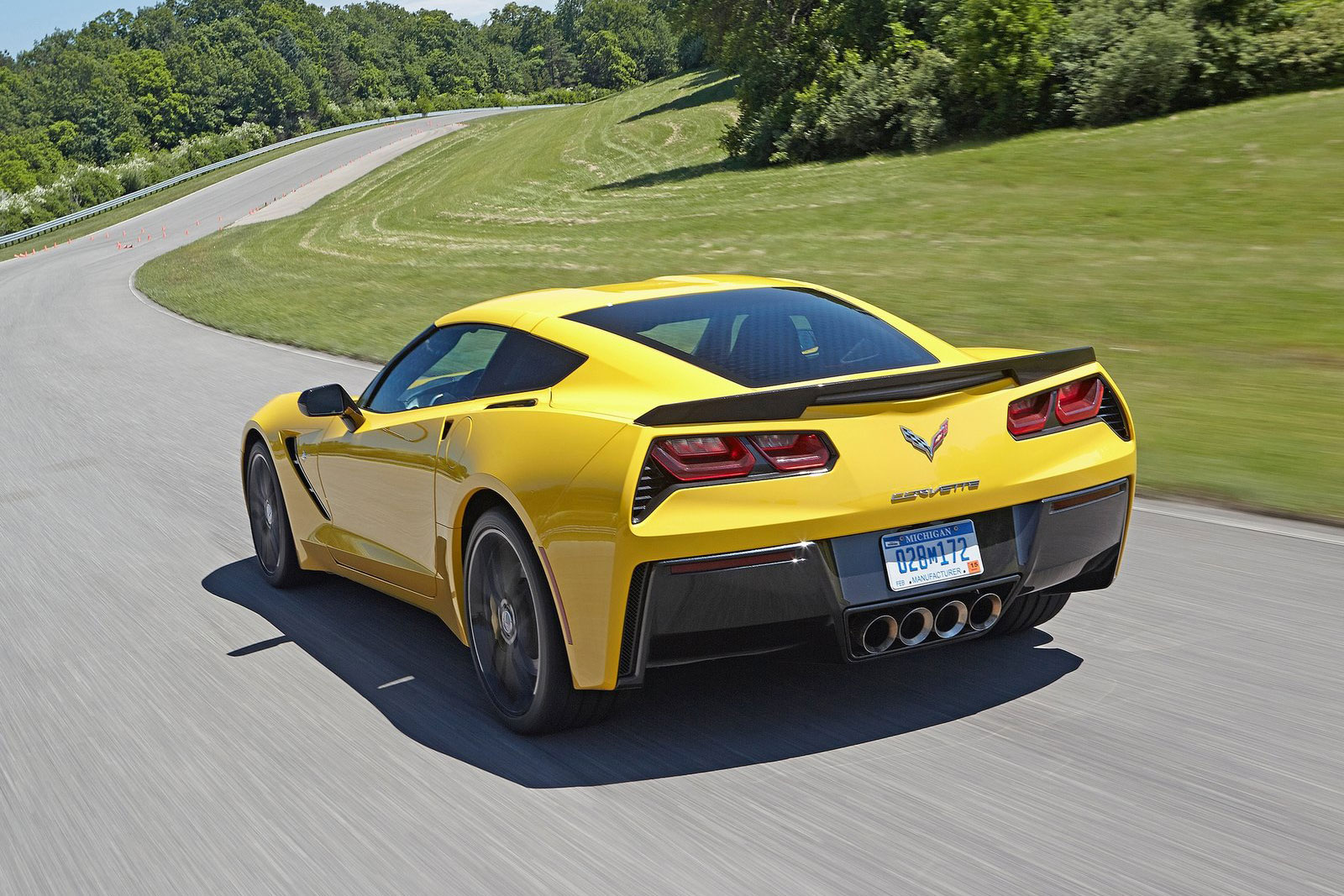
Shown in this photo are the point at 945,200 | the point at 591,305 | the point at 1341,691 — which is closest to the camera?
the point at 1341,691

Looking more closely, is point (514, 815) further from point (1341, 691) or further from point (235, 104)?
point (235, 104)

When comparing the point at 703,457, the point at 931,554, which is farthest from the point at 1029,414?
the point at 703,457

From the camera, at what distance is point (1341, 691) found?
14.3 ft

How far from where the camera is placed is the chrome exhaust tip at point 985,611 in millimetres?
4184

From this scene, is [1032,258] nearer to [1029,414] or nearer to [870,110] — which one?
[1029,414]

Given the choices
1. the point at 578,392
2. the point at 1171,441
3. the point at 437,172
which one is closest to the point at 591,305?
the point at 578,392

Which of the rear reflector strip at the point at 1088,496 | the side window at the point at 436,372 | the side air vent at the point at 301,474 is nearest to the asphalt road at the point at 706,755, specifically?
the side air vent at the point at 301,474

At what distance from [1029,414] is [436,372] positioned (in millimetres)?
2469

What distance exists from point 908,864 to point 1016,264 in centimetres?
1575

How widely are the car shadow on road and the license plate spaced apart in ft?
1.69

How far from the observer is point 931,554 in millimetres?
4082

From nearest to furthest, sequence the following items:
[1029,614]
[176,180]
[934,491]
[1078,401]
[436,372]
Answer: [934,491] < [1078,401] < [1029,614] < [436,372] < [176,180]

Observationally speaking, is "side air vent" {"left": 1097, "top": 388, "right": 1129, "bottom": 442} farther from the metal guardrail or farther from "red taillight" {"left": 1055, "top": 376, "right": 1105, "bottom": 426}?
the metal guardrail

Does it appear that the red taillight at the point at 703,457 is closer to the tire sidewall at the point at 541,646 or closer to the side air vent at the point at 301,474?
the tire sidewall at the point at 541,646
